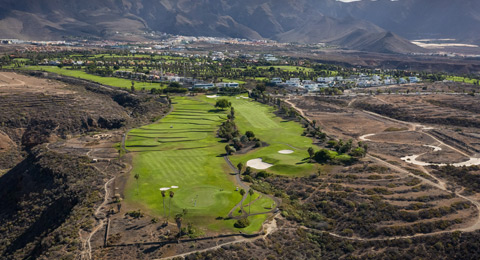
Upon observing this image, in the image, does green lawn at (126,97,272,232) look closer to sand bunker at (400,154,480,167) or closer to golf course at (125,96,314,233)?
golf course at (125,96,314,233)

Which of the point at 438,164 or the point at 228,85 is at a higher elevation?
the point at 228,85

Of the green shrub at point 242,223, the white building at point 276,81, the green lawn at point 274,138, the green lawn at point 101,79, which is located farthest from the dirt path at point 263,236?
the white building at point 276,81

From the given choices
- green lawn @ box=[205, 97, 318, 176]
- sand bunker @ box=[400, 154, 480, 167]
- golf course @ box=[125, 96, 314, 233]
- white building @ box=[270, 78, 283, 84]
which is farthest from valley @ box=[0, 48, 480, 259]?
white building @ box=[270, 78, 283, 84]

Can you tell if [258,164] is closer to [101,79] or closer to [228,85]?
[228,85]

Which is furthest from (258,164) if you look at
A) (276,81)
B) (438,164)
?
(276,81)

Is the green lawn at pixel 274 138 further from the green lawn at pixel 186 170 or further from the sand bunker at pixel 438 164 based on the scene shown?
the sand bunker at pixel 438 164

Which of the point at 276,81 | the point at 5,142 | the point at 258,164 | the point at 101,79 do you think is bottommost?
the point at 5,142
